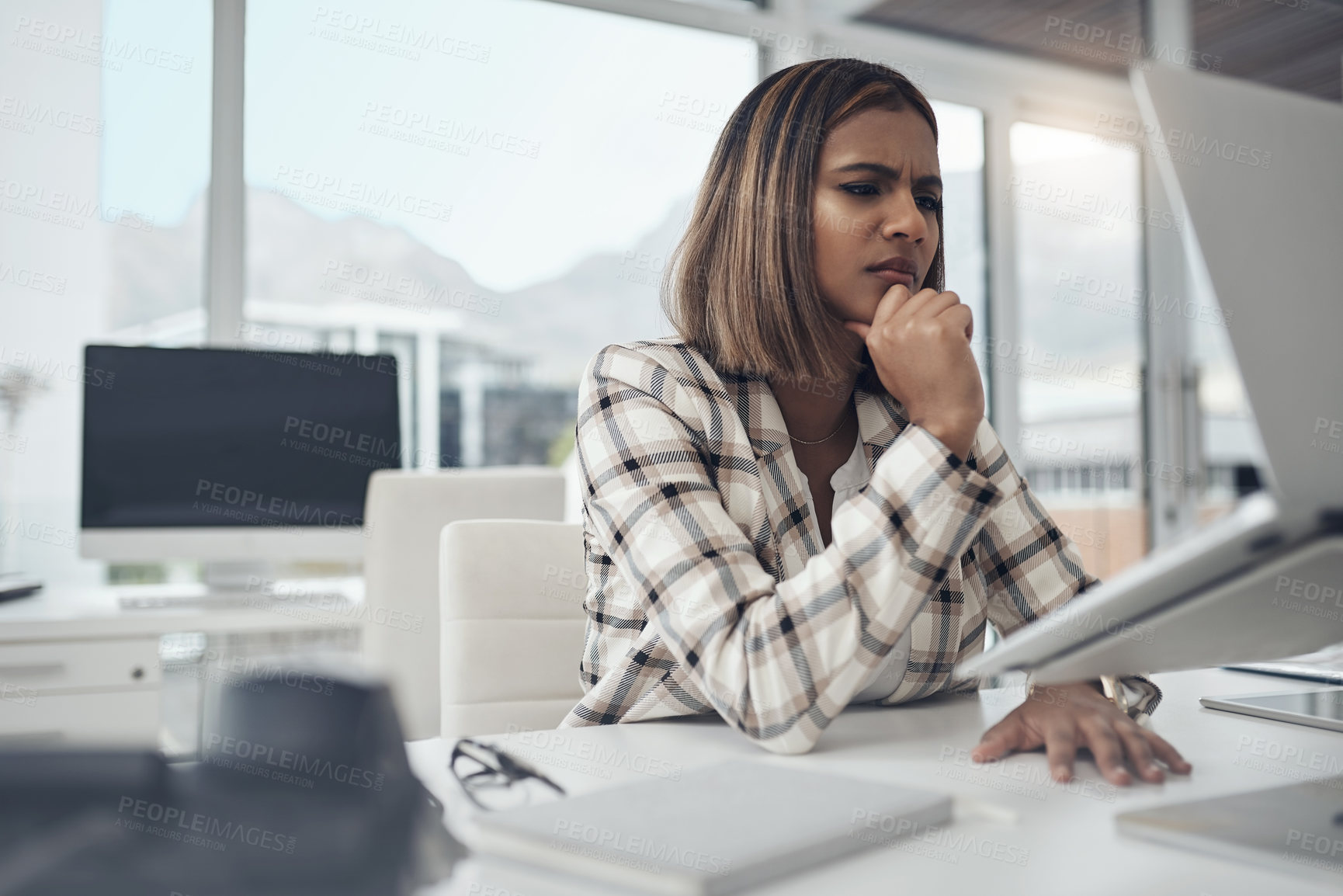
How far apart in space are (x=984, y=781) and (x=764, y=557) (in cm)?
38

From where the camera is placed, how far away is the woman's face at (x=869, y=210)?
1119mm

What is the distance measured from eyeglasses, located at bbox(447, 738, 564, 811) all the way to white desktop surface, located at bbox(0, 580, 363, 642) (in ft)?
5.23

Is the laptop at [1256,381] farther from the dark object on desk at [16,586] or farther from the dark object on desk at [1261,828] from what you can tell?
the dark object on desk at [16,586]

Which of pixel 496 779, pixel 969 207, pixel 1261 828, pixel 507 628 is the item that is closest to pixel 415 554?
pixel 507 628

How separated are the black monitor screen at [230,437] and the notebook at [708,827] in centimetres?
212

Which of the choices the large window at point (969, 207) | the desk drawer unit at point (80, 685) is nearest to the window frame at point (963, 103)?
the large window at point (969, 207)

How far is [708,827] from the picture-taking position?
55 cm

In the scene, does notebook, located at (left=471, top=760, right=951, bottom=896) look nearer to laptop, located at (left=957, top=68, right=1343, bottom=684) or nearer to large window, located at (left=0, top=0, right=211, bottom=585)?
laptop, located at (left=957, top=68, right=1343, bottom=684)

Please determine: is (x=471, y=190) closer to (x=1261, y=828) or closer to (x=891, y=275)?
(x=891, y=275)

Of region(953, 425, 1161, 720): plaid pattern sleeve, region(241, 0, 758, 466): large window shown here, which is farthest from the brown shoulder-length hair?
region(241, 0, 758, 466): large window

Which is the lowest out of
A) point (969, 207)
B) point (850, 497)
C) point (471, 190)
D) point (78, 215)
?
point (850, 497)

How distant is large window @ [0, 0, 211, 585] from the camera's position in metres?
2.64

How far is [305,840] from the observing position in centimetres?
28

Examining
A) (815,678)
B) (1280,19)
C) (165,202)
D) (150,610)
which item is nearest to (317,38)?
(165,202)
